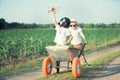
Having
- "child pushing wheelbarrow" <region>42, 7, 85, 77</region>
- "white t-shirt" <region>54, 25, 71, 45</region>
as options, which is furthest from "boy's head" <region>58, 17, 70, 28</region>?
"white t-shirt" <region>54, 25, 71, 45</region>

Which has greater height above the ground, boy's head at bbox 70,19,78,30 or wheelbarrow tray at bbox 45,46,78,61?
boy's head at bbox 70,19,78,30

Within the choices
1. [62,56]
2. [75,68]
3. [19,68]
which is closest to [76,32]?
[62,56]

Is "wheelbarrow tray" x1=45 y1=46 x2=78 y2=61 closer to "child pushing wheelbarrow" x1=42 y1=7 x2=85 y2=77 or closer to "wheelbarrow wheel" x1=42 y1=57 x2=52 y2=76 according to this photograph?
"child pushing wheelbarrow" x1=42 y1=7 x2=85 y2=77

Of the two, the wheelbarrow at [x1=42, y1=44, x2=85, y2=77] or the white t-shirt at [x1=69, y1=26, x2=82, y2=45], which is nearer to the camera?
the wheelbarrow at [x1=42, y1=44, x2=85, y2=77]

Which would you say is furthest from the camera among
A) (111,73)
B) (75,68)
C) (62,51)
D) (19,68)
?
(19,68)

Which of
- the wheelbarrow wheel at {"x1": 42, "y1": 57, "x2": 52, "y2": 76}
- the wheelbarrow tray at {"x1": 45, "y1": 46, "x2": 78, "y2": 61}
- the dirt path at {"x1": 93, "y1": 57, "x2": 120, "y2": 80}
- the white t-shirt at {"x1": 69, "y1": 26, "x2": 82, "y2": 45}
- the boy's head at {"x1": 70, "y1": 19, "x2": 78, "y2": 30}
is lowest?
the dirt path at {"x1": 93, "y1": 57, "x2": 120, "y2": 80}

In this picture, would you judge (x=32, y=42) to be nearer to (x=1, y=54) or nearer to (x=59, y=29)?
(x=1, y=54)

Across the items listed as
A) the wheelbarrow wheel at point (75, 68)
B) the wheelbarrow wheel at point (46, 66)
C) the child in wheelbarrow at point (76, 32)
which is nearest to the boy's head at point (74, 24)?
the child in wheelbarrow at point (76, 32)

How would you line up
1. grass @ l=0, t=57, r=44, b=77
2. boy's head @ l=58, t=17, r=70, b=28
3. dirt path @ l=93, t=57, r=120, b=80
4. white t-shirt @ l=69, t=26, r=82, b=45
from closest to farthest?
dirt path @ l=93, t=57, r=120, b=80, boy's head @ l=58, t=17, r=70, b=28, white t-shirt @ l=69, t=26, r=82, b=45, grass @ l=0, t=57, r=44, b=77

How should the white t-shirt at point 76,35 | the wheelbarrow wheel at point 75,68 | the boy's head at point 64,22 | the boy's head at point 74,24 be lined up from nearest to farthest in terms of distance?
the wheelbarrow wheel at point 75,68, the boy's head at point 64,22, the boy's head at point 74,24, the white t-shirt at point 76,35

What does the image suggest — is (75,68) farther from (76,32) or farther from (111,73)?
(76,32)

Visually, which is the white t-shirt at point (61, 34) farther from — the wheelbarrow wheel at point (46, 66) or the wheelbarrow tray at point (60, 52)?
the wheelbarrow wheel at point (46, 66)

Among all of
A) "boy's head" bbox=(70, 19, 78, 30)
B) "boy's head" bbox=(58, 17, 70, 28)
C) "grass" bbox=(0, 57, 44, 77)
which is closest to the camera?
"boy's head" bbox=(58, 17, 70, 28)

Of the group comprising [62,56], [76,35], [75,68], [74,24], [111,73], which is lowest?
[111,73]
